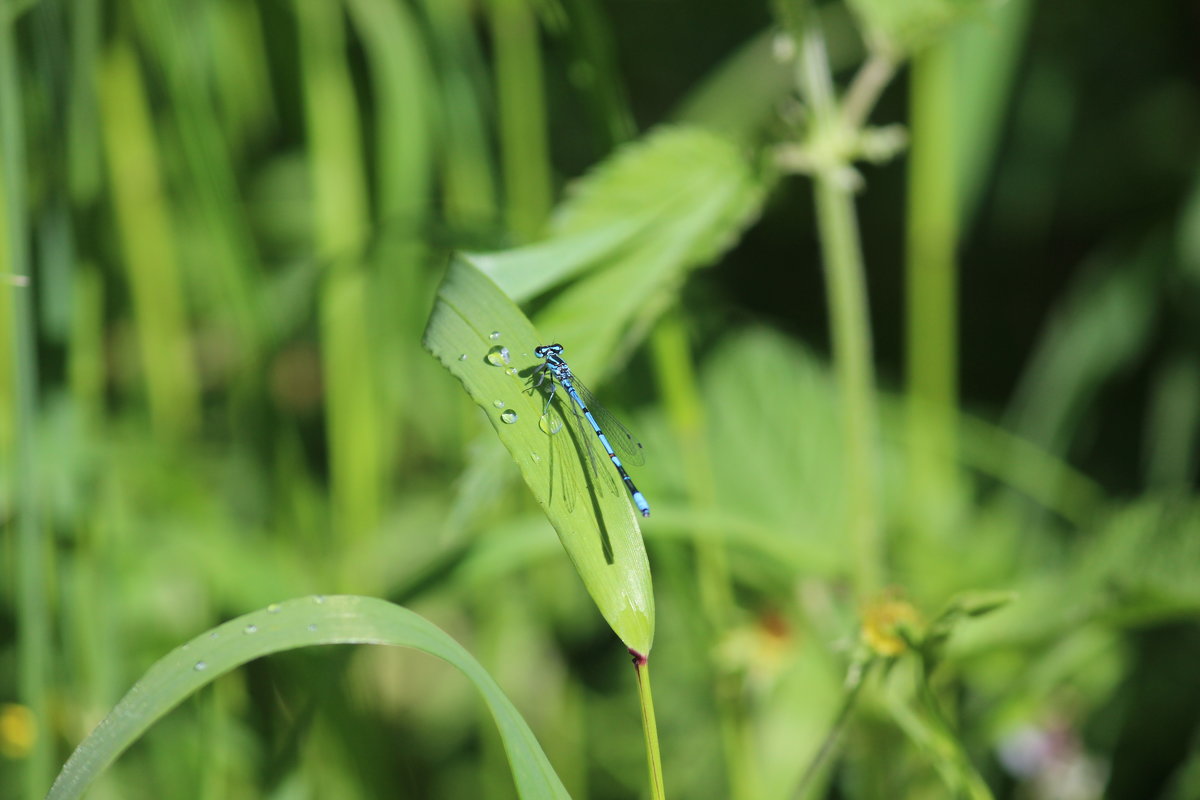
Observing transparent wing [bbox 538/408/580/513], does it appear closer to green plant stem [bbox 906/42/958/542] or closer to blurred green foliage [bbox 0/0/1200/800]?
blurred green foliage [bbox 0/0/1200/800]

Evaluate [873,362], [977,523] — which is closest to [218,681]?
[977,523]

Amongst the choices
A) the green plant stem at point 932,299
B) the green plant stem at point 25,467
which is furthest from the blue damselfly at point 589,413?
the green plant stem at point 932,299

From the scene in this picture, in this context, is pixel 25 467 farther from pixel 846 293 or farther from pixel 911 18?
pixel 911 18

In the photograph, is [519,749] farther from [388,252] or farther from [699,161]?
[388,252]

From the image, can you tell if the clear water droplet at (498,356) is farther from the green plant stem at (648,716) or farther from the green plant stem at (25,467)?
the green plant stem at (25,467)

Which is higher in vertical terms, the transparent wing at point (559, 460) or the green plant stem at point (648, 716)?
the transparent wing at point (559, 460)

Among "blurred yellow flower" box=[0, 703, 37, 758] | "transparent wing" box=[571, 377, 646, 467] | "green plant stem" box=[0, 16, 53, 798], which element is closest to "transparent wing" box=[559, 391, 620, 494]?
"transparent wing" box=[571, 377, 646, 467]

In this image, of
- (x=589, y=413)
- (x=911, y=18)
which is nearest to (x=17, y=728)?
(x=589, y=413)

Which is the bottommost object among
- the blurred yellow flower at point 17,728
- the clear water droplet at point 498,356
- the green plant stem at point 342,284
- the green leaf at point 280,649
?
the green leaf at point 280,649
